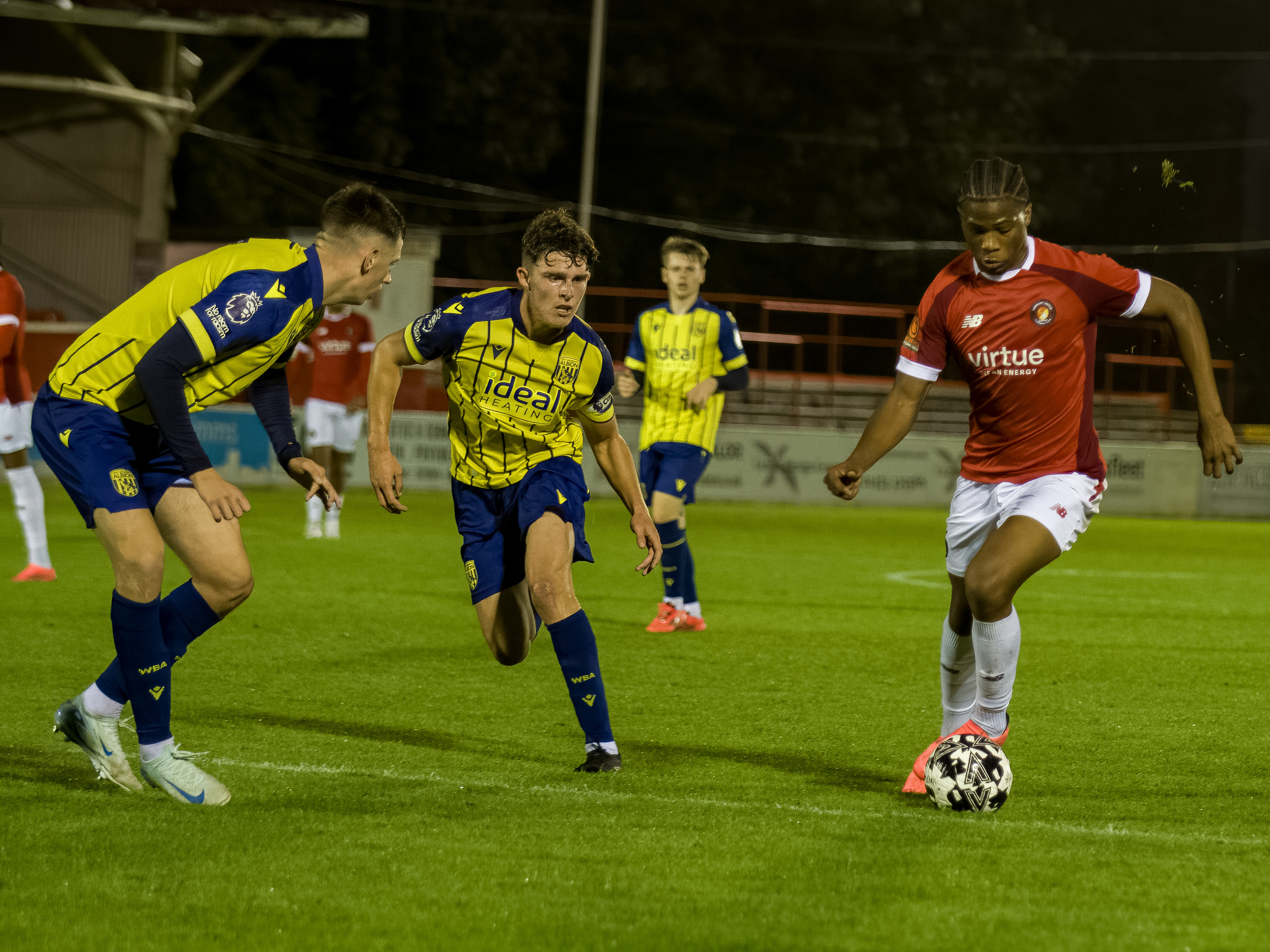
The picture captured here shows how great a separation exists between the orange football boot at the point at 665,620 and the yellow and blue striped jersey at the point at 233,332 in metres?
4.91

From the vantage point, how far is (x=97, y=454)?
5020 mm

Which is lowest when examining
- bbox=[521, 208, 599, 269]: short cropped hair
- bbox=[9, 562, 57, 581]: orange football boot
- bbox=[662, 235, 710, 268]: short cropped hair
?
bbox=[9, 562, 57, 581]: orange football boot

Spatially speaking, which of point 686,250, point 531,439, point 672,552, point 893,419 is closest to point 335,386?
point 686,250

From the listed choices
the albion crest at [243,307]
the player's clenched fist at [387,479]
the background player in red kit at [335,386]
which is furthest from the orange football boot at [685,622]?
the background player in red kit at [335,386]

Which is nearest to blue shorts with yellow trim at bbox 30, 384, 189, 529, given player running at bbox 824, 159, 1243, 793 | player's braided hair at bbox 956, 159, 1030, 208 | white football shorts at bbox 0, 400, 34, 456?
player running at bbox 824, 159, 1243, 793

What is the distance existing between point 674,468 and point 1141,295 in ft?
15.8

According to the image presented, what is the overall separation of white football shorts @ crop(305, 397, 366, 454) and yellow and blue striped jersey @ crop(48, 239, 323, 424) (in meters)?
10.1

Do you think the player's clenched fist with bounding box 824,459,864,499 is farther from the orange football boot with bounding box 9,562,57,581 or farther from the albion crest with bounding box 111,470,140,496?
the orange football boot with bounding box 9,562,57,581

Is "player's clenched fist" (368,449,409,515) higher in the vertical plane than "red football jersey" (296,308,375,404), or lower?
lower

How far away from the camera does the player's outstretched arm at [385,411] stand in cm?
548

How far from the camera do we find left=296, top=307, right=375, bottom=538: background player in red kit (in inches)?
599

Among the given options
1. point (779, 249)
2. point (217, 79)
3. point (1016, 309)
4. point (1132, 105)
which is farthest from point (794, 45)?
point (1016, 309)

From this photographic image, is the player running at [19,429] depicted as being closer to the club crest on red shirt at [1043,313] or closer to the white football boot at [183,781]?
the white football boot at [183,781]

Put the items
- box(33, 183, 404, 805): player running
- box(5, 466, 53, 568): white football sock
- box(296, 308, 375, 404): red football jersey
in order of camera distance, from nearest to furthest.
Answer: box(33, 183, 404, 805): player running
box(5, 466, 53, 568): white football sock
box(296, 308, 375, 404): red football jersey
